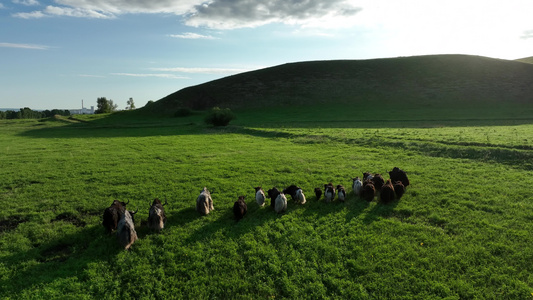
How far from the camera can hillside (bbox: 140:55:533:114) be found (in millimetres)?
78562

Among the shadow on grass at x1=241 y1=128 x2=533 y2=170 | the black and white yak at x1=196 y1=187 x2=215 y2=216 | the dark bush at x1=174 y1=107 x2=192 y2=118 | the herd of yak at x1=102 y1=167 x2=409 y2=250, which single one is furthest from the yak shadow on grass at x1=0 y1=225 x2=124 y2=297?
the dark bush at x1=174 y1=107 x2=192 y2=118

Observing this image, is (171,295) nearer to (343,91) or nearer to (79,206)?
(79,206)

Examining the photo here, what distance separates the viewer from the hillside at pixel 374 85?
3093 inches

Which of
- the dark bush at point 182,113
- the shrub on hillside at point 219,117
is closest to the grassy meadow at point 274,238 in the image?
the shrub on hillside at point 219,117

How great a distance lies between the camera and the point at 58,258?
9461mm

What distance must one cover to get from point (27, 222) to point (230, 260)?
27.8 feet

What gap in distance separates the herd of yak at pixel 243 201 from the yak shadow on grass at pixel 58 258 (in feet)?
1.66

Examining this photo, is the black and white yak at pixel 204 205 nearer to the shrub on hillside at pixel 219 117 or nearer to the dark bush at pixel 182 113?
the shrub on hillside at pixel 219 117

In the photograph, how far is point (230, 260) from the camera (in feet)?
30.3

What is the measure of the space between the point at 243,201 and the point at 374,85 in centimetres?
9221

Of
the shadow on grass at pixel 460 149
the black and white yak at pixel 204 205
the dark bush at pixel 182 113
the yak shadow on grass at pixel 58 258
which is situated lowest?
the yak shadow on grass at pixel 58 258

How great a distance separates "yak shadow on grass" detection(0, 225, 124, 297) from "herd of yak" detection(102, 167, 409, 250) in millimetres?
505

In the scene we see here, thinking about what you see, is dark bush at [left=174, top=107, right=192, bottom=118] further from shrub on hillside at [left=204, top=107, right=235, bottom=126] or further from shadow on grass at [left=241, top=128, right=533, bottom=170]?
shadow on grass at [left=241, top=128, right=533, bottom=170]

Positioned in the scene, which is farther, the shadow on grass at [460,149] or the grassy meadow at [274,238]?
the shadow on grass at [460,149]
